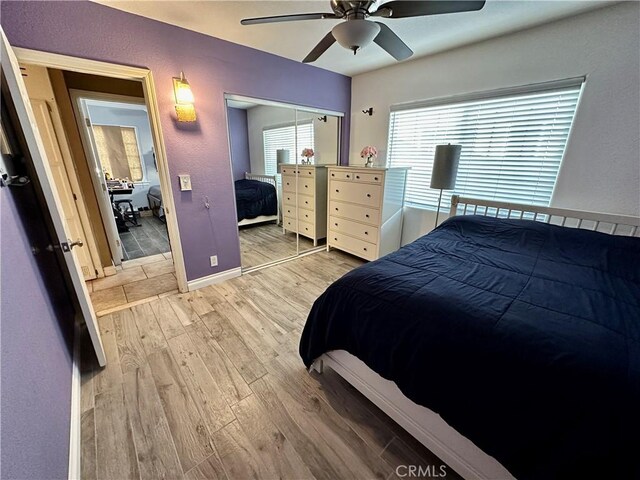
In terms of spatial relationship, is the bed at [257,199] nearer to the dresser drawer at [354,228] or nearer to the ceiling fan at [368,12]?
the dresser drawer at [354,228]

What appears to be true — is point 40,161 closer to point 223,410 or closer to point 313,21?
point 223,410

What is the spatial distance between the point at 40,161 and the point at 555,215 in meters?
3.72

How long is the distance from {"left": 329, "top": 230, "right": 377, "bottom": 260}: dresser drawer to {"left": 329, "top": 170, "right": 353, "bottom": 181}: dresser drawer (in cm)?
79

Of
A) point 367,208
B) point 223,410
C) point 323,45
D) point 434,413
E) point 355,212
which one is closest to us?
point 434,413


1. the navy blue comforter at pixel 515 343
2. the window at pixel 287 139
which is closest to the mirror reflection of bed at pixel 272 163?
the window at pixel 287 139

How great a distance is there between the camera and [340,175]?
3443 mm

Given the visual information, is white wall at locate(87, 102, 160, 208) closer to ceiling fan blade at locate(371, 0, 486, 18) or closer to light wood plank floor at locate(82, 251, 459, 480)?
light wood plank floor at locate(82, 251, 459, 480)

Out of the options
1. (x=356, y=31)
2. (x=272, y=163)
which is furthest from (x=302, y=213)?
(x=356, y=31)

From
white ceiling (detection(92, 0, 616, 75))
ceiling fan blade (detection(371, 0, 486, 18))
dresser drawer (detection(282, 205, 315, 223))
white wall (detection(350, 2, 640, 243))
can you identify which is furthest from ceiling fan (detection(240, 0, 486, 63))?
dresser drawer (detection(282, 205, 315, 223))

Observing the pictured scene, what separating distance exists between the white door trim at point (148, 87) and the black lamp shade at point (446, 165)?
8.82ft

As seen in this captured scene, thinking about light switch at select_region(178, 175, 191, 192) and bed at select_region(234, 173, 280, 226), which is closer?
light switch at select_region(178, 175, 191, 192)

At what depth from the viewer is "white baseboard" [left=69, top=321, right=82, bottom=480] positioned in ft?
3.73

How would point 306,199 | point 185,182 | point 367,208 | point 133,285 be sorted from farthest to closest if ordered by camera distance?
point 306,199, point 367,208, point 133,285, point 185,182

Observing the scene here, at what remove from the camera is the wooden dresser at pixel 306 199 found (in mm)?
3745
